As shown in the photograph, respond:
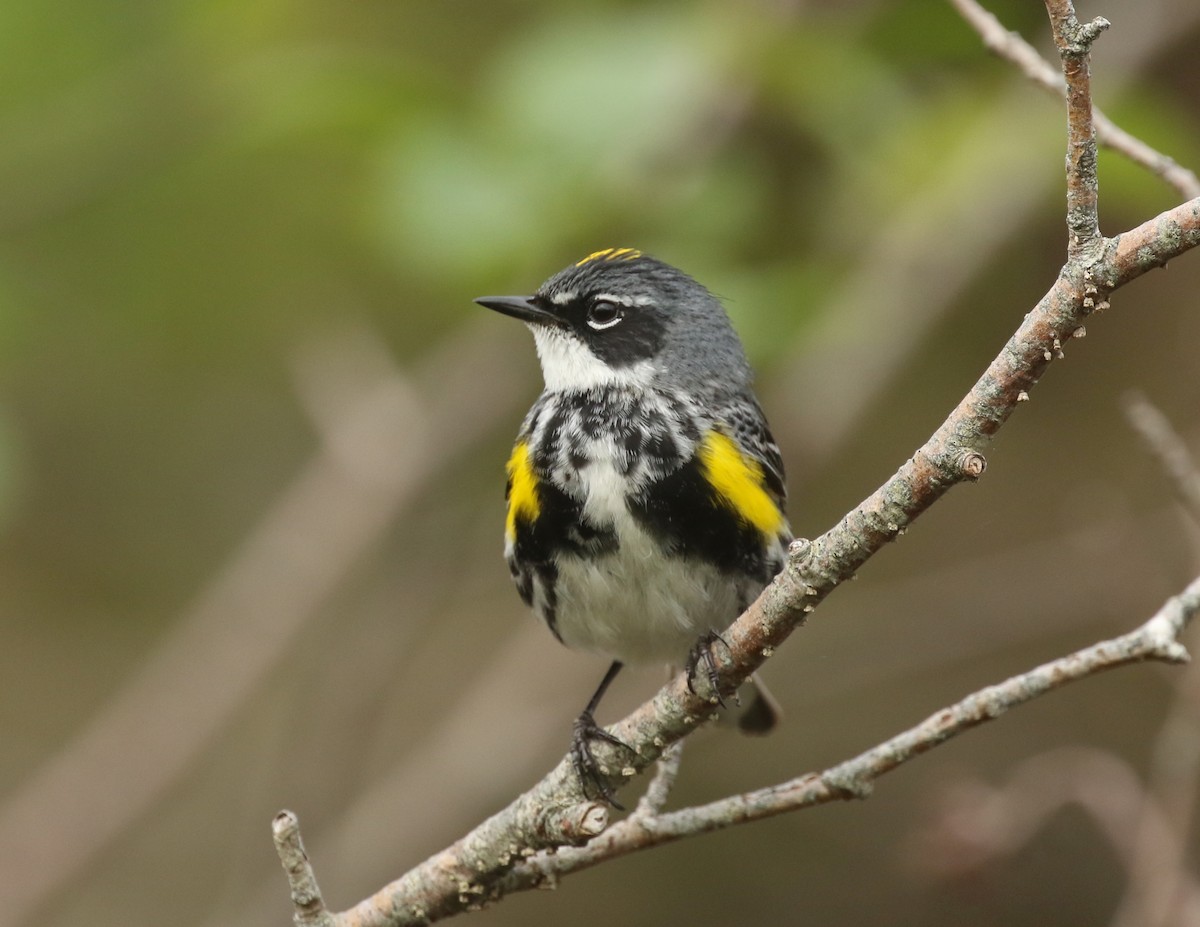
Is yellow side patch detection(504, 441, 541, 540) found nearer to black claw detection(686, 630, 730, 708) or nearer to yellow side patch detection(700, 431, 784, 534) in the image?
yellow side patch detection(700, 431, 784, 534)

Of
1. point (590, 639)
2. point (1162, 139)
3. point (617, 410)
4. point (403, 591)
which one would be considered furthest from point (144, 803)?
point (1162, 139)

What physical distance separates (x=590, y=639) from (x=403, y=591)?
1.96 m

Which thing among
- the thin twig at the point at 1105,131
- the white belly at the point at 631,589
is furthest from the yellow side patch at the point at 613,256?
the thin twig at the point at 1105,131

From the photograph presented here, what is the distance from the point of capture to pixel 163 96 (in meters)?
4.69

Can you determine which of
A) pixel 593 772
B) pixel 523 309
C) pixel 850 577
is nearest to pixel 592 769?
pixel 593 772

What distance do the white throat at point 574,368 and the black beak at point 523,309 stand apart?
53mm

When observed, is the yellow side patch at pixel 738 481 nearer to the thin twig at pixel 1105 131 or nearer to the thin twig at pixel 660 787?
the thin twig at pixel 660 787

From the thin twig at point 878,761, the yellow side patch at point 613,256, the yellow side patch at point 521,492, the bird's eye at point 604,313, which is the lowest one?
the thin twig at point 878,761

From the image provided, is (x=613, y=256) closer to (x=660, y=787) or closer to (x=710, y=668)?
(x=660, y=787)

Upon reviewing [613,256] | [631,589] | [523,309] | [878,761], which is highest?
[613,256]

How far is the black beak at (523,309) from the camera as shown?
13.8 feet

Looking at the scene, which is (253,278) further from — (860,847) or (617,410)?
(860,847)

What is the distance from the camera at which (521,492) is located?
386 cm

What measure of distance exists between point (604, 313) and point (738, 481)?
3.14 ft
